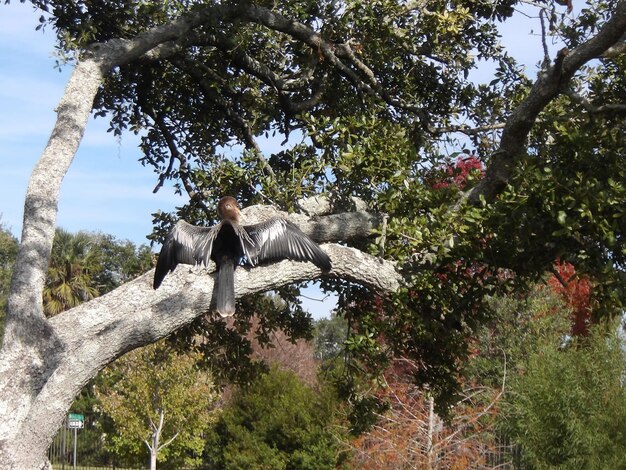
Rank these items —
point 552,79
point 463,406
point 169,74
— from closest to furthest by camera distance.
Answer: point 552,79 < point 169,74 < point 463,406

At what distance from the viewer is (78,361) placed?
5.19 m

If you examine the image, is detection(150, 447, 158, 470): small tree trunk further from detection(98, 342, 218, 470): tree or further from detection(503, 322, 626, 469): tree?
detection(503, 322, 626, 469): tree

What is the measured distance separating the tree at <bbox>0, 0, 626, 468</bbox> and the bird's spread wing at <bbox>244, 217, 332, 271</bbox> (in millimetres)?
217

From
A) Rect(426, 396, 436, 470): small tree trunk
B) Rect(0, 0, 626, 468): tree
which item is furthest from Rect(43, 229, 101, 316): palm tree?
Rect(0, 0, 626, 468): tree

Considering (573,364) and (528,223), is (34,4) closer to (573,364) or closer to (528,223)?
(528,223)

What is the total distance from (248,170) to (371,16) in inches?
70.8

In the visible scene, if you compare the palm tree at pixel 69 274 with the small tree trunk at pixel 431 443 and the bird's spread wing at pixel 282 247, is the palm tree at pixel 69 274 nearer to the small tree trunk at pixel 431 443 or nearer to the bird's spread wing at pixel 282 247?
the small tree trunk at pixel 431 443

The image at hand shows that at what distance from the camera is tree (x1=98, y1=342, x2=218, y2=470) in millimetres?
21266

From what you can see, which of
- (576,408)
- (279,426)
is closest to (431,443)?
(576,408)

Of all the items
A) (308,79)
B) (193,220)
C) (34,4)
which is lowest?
(193,220)

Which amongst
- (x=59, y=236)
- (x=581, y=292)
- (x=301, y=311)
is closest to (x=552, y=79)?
(x=301, y=311)

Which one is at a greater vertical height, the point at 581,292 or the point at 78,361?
the point at 581,292

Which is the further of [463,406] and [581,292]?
[581,292]

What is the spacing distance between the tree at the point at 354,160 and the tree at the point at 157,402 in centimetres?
1297
